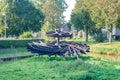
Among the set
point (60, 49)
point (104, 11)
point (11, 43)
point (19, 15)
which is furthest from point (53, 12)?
point (60, 49)

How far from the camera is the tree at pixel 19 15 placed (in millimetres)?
61656

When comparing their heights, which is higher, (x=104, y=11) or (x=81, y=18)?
(x=104, y=11)

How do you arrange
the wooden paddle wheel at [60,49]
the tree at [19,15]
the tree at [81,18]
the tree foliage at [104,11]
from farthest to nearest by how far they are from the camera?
1. the tree at [19,15]
2. the tree at [81,18]
3. the tree foliage at [104,11]
4. the wooden paddle wheel at [60,49]

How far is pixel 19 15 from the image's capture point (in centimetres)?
6262

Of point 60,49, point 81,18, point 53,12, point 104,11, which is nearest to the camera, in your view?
point 60,49

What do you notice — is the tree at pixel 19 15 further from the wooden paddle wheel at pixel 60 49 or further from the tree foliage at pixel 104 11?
the wooden paddle wheel at pixel 60 49

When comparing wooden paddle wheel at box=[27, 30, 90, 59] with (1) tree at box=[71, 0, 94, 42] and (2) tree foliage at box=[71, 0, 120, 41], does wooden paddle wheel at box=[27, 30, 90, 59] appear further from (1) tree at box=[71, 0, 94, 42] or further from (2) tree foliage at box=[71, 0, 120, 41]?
(1) tree at box=[71, 0, 94, 42]

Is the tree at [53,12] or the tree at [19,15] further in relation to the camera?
the tree at [53,12]

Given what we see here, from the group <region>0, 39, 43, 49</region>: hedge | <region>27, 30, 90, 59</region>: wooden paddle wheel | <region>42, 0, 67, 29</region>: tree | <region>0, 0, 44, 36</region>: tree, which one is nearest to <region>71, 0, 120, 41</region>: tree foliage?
<region>0, 0, 44, 36</region>: tree

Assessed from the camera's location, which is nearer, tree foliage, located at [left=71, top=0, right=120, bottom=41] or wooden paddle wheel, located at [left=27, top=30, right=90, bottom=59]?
wooden paddle wheel, located at [left=27, top=30, right=90, bottom=59]

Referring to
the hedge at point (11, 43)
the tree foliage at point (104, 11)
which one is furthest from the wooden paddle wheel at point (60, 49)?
the tree foliage at point (104, 11)

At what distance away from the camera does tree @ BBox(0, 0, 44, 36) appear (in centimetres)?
6166

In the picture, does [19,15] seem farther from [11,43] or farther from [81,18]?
[11,43]

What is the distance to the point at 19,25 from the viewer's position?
6181 centimetres
